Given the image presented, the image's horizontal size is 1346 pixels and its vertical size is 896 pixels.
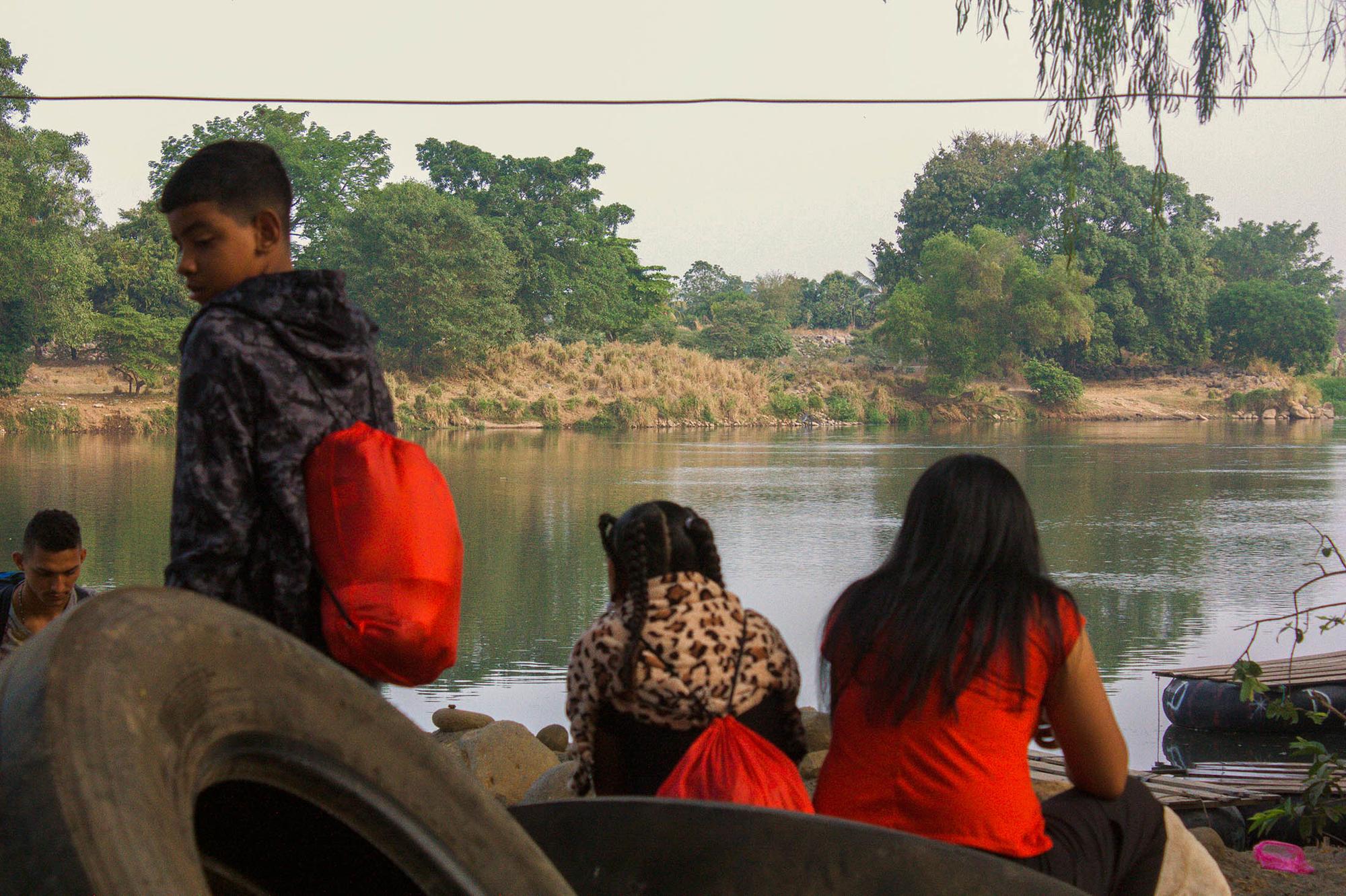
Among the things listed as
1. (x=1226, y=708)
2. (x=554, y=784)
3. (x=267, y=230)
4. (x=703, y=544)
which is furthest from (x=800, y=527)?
(x=267, y=230)

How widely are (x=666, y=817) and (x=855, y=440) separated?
29121 mm

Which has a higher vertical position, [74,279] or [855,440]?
[74,279]

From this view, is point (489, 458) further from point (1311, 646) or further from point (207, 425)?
point (207, 425)

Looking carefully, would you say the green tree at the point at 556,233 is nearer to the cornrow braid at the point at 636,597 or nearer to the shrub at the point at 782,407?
the shrub at the point at 782,407

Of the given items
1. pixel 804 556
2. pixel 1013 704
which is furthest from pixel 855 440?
pixel 1013 704

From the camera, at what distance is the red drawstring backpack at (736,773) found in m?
1.92

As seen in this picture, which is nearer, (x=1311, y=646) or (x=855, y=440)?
(x=1311, y=646)

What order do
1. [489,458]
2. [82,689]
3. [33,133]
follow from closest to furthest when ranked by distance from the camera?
[82,689] < [489,458] < [33,133]

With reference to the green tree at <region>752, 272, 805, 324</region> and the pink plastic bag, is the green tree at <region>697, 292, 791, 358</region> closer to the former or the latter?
the green tree at <region>752, 272, 805, 324</region>

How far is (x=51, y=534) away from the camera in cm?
299

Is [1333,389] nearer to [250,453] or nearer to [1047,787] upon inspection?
[1047,787]

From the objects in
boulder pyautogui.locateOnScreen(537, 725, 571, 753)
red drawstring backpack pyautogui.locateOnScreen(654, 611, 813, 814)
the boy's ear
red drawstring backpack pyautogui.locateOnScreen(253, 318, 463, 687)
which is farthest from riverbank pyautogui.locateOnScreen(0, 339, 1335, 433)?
red drawstring backpack pyautogui.locateOnScreen(253, 318, 463, 687)

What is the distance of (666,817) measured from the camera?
1.43 meters

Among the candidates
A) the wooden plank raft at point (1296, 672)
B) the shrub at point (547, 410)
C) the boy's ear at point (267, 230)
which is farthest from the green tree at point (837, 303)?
the boy's ear at point (267, 230)
